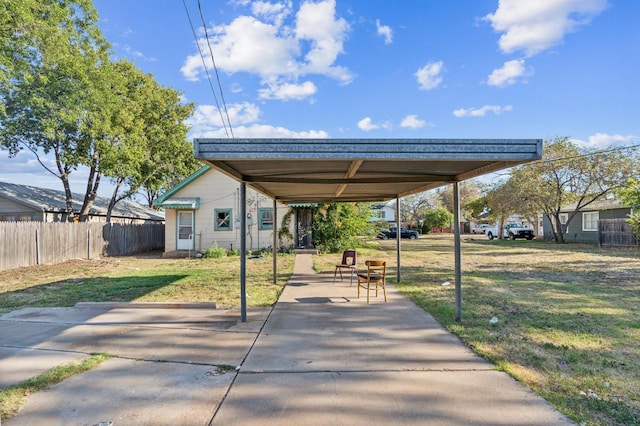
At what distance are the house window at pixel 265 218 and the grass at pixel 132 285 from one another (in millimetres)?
4545

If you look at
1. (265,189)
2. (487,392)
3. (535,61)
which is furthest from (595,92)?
(487,392)

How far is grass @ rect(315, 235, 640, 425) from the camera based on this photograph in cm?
327

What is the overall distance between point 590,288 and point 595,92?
1016 centimetres

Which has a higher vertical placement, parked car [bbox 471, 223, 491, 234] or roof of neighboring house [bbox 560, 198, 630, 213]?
roof of neighboring house [bbox 560, 198, 630, 213]

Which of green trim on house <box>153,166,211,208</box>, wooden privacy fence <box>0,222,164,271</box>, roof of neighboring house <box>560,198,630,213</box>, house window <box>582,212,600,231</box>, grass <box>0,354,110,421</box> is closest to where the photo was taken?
grass <box>0,354,110,421</box>

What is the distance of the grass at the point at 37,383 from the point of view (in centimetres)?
306

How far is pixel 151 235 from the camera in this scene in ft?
75.0

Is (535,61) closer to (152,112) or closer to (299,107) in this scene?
(299,107)

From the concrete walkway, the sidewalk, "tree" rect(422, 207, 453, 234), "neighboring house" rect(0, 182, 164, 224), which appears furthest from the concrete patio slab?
"tree" rect(422, 207, 453, 234)

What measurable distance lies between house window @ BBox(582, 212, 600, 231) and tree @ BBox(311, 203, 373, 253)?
19012 mm

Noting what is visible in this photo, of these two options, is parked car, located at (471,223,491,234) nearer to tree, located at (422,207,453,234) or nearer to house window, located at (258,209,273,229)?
tree, located at (422,207,453,234)

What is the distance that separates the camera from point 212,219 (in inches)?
712

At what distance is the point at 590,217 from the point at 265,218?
2429cm

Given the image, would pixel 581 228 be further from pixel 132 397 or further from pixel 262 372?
pixel 132 397
